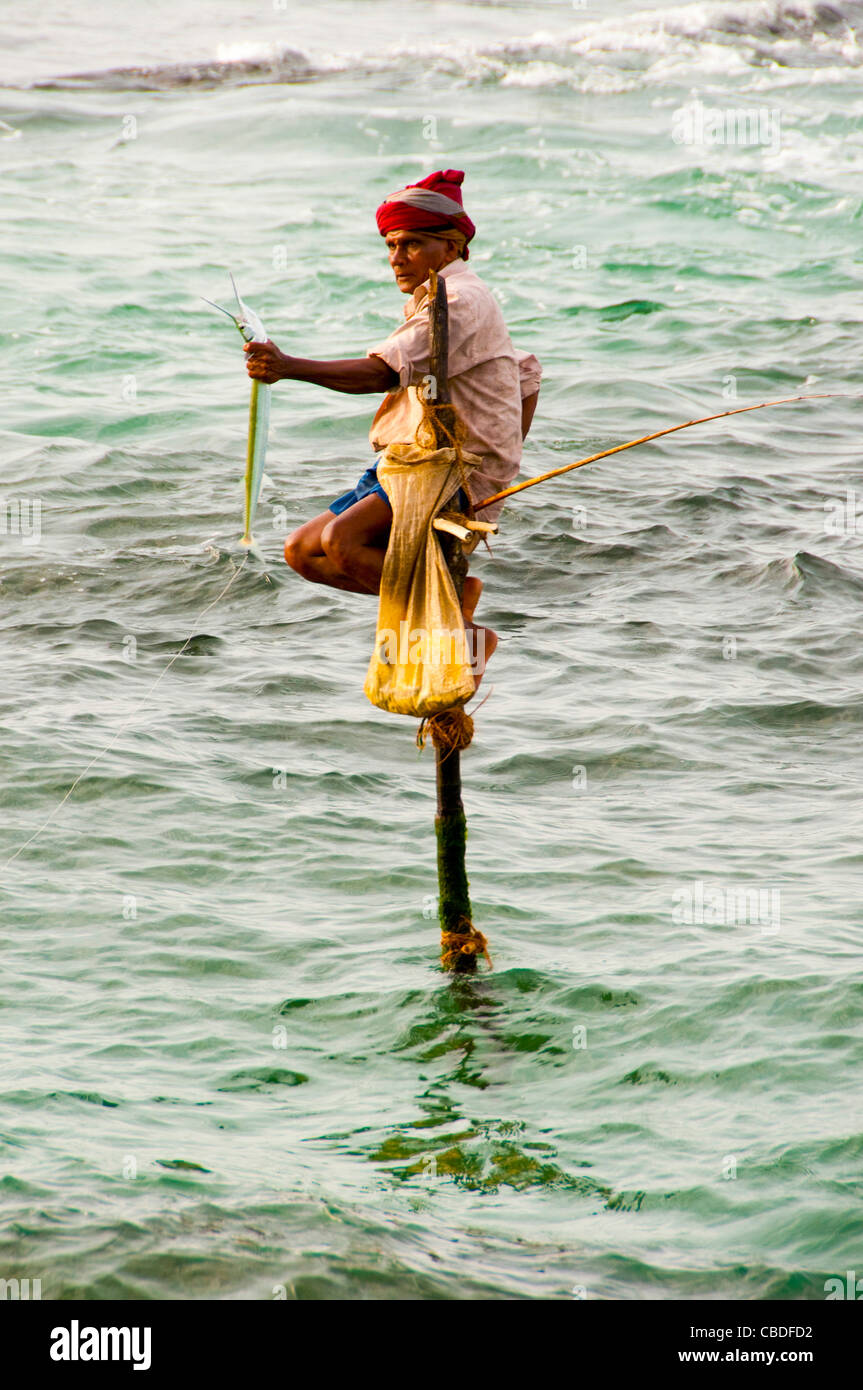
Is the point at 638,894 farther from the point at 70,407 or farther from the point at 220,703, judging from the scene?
the point at 70,407

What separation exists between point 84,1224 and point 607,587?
6583mm

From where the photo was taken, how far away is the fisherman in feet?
15.4

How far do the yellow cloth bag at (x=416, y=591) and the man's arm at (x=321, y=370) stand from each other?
0.28m

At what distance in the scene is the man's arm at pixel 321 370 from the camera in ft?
14.3

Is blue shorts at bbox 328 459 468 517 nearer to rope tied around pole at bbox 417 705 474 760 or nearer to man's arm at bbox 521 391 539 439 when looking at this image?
man's arm at bbox 521 391 539 439

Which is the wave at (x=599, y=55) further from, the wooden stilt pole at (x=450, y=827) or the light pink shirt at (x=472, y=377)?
the wooden stilt pole at (x=450, y=827)

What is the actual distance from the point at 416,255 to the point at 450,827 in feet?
6.35

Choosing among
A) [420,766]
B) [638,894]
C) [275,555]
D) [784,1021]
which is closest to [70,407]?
[275,555]

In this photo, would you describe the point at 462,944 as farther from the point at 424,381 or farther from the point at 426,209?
the point at 426,209

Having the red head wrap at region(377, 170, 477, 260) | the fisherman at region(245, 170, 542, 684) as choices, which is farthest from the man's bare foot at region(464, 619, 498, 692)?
the red head wrap at region(377, 170, 477, 260)

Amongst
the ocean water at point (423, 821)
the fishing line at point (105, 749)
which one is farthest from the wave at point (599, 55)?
the fishing line at point (105, 749)

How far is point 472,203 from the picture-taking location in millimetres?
20422

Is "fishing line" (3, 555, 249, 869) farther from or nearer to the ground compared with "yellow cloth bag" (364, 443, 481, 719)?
nearer to the ground

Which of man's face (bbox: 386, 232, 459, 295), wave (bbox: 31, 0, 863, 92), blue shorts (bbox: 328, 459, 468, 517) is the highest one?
wave (bbox: 31, 0, 863, 92)
